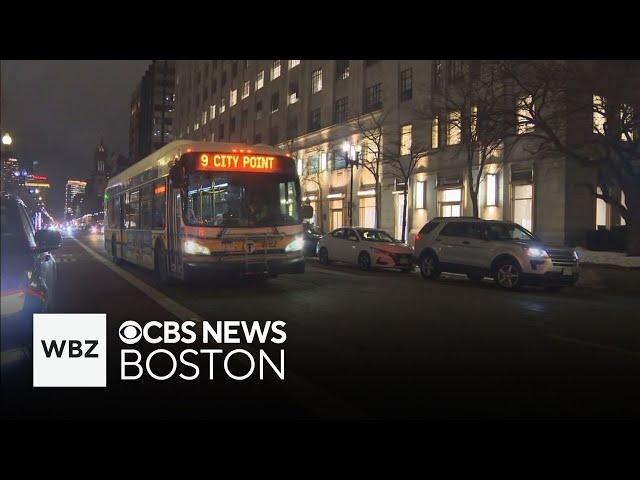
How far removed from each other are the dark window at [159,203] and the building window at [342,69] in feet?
106

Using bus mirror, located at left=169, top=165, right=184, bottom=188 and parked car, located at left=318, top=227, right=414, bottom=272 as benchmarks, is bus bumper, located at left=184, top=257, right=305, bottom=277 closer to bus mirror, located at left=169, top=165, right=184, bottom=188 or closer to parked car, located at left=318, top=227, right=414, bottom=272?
bus mirror, located at left=169, top=165, right=184, bottom=188

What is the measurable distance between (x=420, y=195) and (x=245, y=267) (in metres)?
25.0

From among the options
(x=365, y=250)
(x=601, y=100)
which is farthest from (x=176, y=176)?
(x=601, y=100)

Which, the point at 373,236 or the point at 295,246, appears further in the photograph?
the point at 373,236

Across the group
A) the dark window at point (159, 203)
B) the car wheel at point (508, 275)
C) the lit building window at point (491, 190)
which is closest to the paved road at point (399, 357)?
the car wheel at point (508, 275)

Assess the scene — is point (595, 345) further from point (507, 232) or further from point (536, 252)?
point (507, 232)

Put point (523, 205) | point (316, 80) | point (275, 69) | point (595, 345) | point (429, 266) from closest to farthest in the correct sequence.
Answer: point (595, 345) → point (429, 266) → point (523, 205) → point (316, 80) → point (275, 69)

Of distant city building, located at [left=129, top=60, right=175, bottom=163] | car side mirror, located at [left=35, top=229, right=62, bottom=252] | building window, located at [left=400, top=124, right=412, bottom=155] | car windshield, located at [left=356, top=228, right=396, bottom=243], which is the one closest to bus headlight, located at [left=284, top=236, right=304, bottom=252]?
car side mirror, located at [left=35, top=229, right=62, bottom=252]

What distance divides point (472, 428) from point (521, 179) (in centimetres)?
2685

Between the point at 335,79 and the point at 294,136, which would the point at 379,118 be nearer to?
the point at 335,79

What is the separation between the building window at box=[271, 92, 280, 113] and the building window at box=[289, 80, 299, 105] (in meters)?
2.73

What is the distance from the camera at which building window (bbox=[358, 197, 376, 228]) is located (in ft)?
135

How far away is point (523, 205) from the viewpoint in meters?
30.0

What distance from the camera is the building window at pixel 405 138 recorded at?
3750 centimetres
